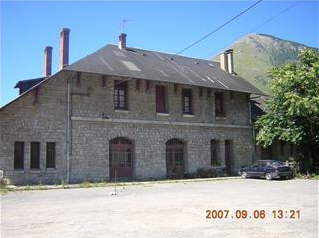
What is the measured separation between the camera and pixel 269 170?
25.8m

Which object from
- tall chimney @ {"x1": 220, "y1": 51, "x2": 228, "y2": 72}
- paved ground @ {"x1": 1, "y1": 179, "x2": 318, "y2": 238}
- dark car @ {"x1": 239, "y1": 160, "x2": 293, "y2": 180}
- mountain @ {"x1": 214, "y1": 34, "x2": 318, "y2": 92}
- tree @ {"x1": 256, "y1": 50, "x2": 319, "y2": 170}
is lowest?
paved ground @ {"x1": 1, "y1": 179, "x2": 318, "y2": 238}

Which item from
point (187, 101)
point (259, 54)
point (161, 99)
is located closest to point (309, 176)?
point (187, 101)

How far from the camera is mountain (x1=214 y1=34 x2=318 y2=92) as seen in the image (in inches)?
4902

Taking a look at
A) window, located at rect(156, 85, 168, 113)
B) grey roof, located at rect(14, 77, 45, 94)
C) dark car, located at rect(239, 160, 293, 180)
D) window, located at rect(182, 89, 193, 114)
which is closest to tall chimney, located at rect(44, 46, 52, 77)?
grey roof, located at rect(14, 77, 45, 94)

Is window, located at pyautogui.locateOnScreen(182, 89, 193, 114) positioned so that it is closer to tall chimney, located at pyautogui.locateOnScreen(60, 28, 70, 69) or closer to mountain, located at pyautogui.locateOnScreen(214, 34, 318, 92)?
tall chimney, located at pyautogui.locateOnScreen(60, 28, 70, 69)

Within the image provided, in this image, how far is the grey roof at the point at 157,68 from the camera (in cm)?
2434

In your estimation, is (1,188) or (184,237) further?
(1,188)

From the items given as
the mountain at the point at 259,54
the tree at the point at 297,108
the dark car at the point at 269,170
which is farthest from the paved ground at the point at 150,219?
the mountain at the point at 259,54

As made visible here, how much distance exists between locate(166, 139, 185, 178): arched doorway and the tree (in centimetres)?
592

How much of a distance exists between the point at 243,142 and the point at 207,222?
22.5 m

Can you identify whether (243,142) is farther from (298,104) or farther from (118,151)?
(118,151)

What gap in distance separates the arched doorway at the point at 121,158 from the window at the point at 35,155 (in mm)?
4329

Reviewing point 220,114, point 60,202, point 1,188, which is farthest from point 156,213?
point 220,114

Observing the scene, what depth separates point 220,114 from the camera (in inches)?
1198
